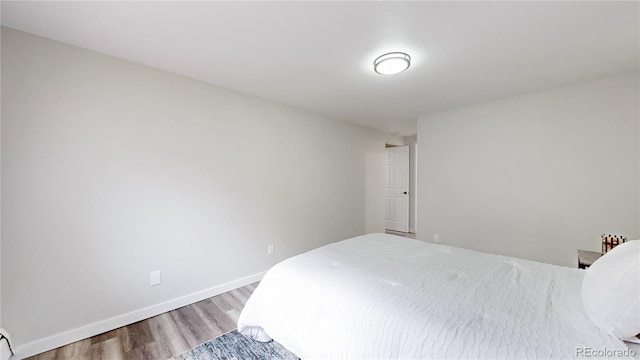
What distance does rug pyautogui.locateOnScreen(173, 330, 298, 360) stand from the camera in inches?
64.3

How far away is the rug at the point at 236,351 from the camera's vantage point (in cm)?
163

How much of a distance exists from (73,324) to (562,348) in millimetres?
2898

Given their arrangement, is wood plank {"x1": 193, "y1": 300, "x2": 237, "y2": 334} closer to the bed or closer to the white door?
the bed

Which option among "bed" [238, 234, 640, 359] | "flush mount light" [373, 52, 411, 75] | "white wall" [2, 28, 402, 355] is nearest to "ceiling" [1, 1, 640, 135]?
"flush mount light" [373, 52, 411, 75]

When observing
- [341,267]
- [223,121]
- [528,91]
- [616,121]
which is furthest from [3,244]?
[616,121]

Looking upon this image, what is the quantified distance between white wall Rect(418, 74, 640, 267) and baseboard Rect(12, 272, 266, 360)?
3.04 meters

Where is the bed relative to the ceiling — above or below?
below

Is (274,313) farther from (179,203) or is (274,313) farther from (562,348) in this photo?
(179,203)

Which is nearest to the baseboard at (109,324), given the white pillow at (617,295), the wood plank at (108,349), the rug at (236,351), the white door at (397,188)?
the wood plank at (108,349)

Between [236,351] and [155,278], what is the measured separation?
109 cm

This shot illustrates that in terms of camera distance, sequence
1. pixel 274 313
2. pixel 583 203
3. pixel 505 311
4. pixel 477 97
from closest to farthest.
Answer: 1. pixel 505 311
2. pixel 274 313
3. pixel 583 203
4. pixel 477 97

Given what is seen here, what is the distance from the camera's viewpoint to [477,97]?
292cm

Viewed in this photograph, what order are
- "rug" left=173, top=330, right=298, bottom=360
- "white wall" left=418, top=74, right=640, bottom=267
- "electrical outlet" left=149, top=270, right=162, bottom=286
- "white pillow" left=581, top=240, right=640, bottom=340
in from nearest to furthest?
"white pillow" left=581, top=240, right=640, bottom=340 → "rug" left=173, top=330, right=298, bottom=360 → "electrical outlet" left=149, top=270, right=162, bottom=286 → "white wall" left=418, top=74, right=640, bottom=267

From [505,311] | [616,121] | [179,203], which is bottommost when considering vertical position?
[505,311]
